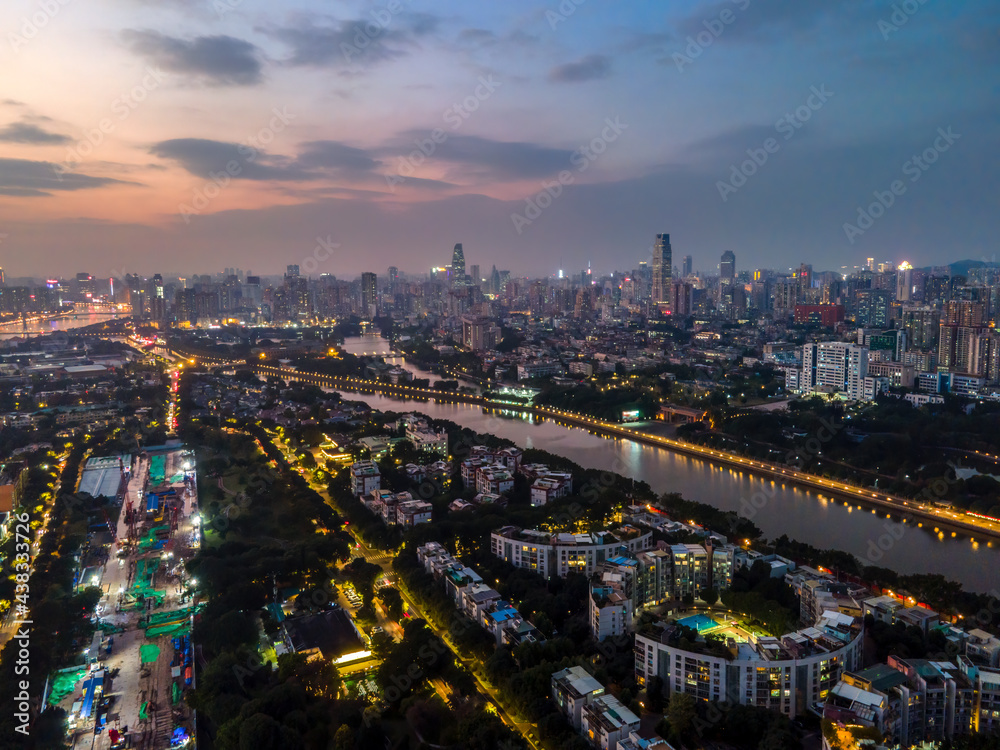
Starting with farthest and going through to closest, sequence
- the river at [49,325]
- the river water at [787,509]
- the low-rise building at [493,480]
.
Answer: the river at [49,325]
the low-rise building at [493,480]
the river water at [787,509]

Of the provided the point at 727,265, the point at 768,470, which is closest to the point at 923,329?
the point at 768,470

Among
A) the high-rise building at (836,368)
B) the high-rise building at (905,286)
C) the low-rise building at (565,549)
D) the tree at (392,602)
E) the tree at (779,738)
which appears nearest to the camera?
the tree at (779,738)

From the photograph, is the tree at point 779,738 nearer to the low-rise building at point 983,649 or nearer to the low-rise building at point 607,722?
the low-rise building at point 607,722

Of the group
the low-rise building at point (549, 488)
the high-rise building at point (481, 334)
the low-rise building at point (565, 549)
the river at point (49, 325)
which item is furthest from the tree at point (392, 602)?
the river at point (49, 325)

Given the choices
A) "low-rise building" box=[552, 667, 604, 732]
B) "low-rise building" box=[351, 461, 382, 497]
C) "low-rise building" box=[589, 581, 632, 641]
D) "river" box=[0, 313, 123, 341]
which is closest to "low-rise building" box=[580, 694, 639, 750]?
"low-rise building" box=[552, 667, 604, 732]

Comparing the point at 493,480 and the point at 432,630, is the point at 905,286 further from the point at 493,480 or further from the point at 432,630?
the point at 432,630

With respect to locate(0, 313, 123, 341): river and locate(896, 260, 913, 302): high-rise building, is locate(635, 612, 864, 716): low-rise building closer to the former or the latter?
locate(0, 313, 123, 341): river

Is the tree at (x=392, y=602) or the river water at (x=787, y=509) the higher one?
the tree at (x=392, y=602)
